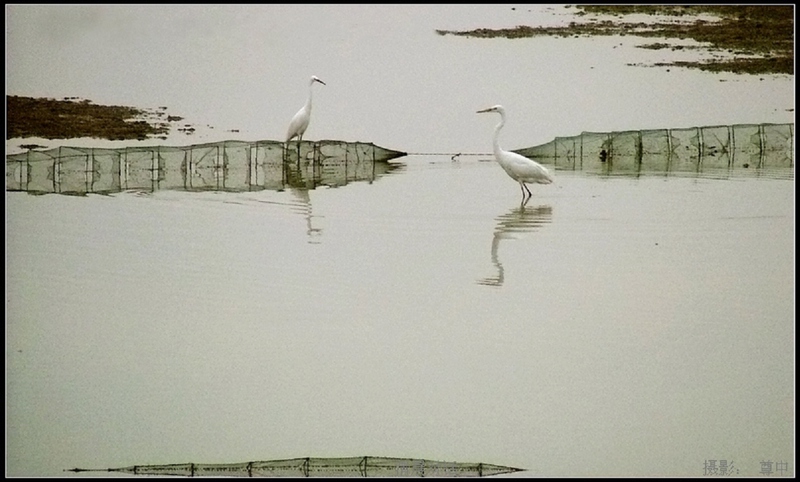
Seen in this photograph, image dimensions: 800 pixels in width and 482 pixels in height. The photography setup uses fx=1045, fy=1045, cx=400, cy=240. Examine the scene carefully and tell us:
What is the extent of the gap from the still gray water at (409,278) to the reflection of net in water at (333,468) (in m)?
0.03

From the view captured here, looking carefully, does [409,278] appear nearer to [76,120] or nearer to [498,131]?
[498,131]

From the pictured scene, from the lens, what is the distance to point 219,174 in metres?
3.57

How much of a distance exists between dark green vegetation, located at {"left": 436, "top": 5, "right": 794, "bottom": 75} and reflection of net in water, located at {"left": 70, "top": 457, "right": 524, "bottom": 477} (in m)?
1.44

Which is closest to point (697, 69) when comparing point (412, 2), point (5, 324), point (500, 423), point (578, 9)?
point (578, 9)

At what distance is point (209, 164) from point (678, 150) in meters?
1.60

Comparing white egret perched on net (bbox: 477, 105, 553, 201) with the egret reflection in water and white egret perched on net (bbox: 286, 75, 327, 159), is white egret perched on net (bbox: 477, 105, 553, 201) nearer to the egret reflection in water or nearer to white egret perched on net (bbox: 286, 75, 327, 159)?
the egret reflection in water

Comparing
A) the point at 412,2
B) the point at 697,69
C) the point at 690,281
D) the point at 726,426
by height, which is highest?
the point at 412,2

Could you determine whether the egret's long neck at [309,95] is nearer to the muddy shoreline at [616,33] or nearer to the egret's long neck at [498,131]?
the muddy shoreline at [616,33]

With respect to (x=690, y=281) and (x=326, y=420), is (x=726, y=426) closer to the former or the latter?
(x=690, y=281)

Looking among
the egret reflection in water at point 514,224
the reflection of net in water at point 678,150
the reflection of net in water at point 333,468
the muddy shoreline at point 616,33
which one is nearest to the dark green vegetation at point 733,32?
the muddy shoreline at point 616,33

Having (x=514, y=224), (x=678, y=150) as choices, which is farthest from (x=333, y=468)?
(x=678, y=150)

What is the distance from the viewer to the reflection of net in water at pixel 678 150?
3527 mm

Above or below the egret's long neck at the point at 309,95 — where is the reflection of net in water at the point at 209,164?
below

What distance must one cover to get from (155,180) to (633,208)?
1.62 metres
